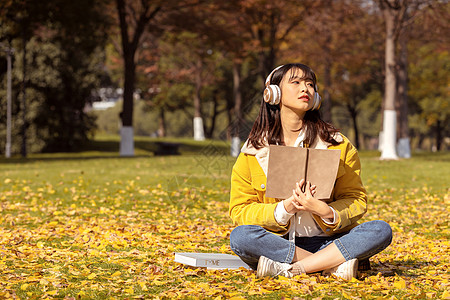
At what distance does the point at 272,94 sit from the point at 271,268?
136cm

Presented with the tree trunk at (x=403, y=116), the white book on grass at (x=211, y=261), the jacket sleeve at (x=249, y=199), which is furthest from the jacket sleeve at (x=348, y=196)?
the tree trunk at (x=403, y=116)

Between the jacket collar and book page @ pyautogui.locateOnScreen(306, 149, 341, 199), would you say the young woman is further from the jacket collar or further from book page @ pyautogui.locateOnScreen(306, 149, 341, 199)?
book page @ pyautogui.locateOnScreen(306, 149, 341, 199)

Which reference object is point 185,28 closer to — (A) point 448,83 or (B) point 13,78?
(B) point 13,78

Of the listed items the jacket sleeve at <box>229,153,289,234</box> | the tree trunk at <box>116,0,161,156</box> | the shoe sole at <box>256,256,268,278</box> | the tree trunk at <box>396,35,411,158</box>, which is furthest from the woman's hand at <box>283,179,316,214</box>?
the tree trunk at <box>396,35,411,158</box>

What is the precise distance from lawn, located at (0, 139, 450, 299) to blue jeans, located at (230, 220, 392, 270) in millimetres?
204

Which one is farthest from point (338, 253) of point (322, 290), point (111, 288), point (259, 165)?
point (111, 288)

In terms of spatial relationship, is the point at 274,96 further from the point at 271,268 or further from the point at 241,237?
the point at 271,268

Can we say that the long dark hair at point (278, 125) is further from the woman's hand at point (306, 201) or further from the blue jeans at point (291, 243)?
the blue jeans at point (291, 243)

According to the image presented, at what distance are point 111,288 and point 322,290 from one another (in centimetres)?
159

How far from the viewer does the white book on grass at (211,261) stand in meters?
5.66

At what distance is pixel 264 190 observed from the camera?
207 inches

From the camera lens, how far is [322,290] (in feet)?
16.2

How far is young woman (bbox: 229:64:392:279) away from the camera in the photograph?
526cm

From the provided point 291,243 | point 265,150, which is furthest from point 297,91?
point 291,243
